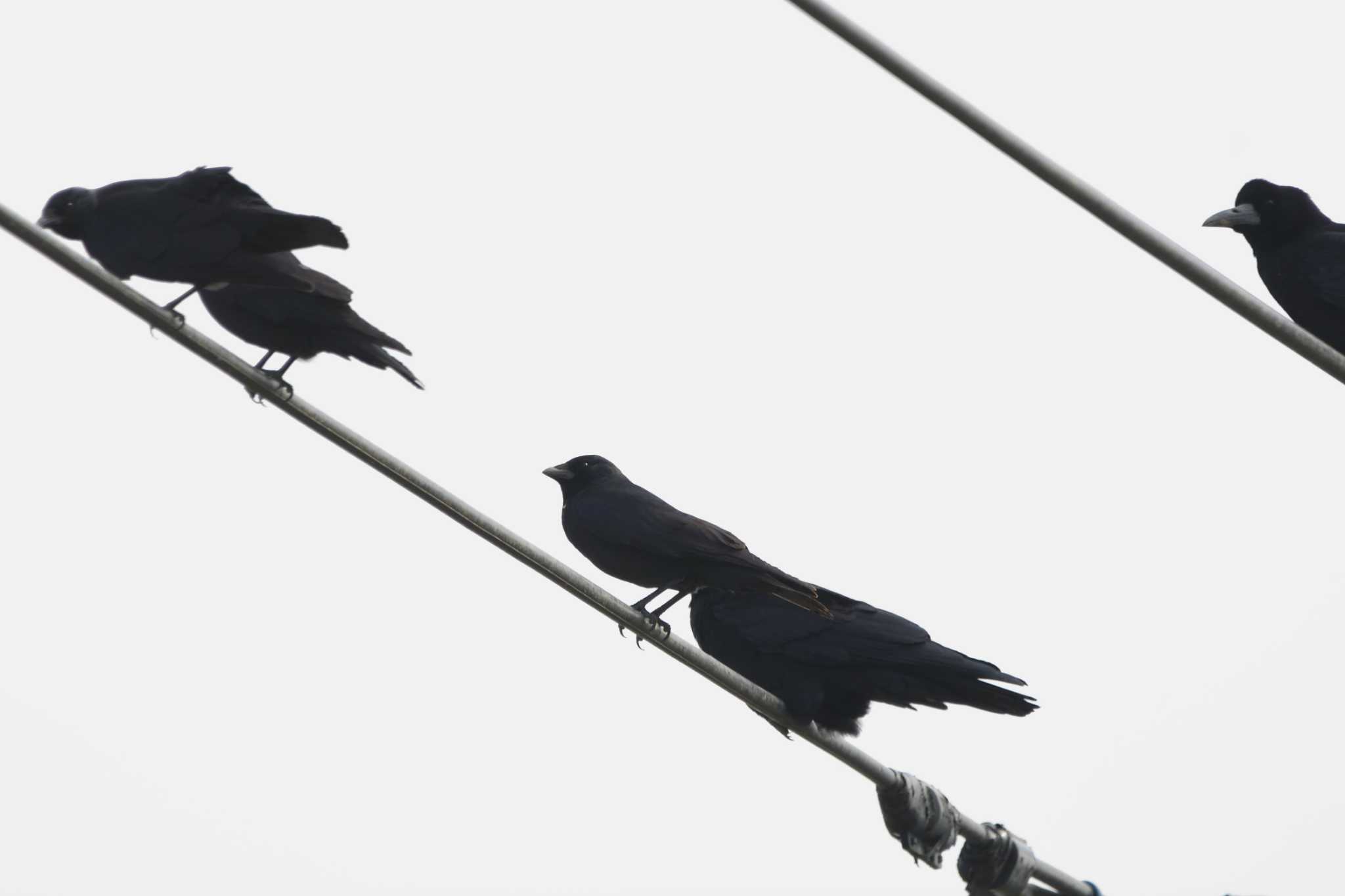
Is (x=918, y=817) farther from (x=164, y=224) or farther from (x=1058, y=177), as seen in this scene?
(x=164, y=224)

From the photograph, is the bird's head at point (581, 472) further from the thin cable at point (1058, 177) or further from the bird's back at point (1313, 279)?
the thin cable at point (1058, 177)

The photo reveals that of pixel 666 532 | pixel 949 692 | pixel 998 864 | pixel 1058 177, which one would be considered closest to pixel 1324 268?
pixel 949 692

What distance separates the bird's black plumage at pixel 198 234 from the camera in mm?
6133

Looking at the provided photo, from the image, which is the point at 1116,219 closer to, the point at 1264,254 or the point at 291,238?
the point at 291,238

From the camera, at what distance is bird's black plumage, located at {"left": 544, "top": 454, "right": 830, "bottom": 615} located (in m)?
7.21

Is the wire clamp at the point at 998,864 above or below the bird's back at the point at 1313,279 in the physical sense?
below

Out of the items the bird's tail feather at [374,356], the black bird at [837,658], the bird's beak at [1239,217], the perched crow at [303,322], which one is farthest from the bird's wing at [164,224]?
the bird's beak at [1239,217]

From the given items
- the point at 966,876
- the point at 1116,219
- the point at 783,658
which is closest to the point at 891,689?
the point at 783,658

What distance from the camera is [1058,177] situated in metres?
3.98

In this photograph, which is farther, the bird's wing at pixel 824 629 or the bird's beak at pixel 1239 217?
the bird's beak at pixel 1239 217

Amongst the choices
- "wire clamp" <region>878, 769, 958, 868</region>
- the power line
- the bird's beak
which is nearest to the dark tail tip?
the power line

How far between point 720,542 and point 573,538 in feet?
3.23

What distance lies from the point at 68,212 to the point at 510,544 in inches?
129

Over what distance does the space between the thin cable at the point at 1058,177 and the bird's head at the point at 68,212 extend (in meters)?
4.18
